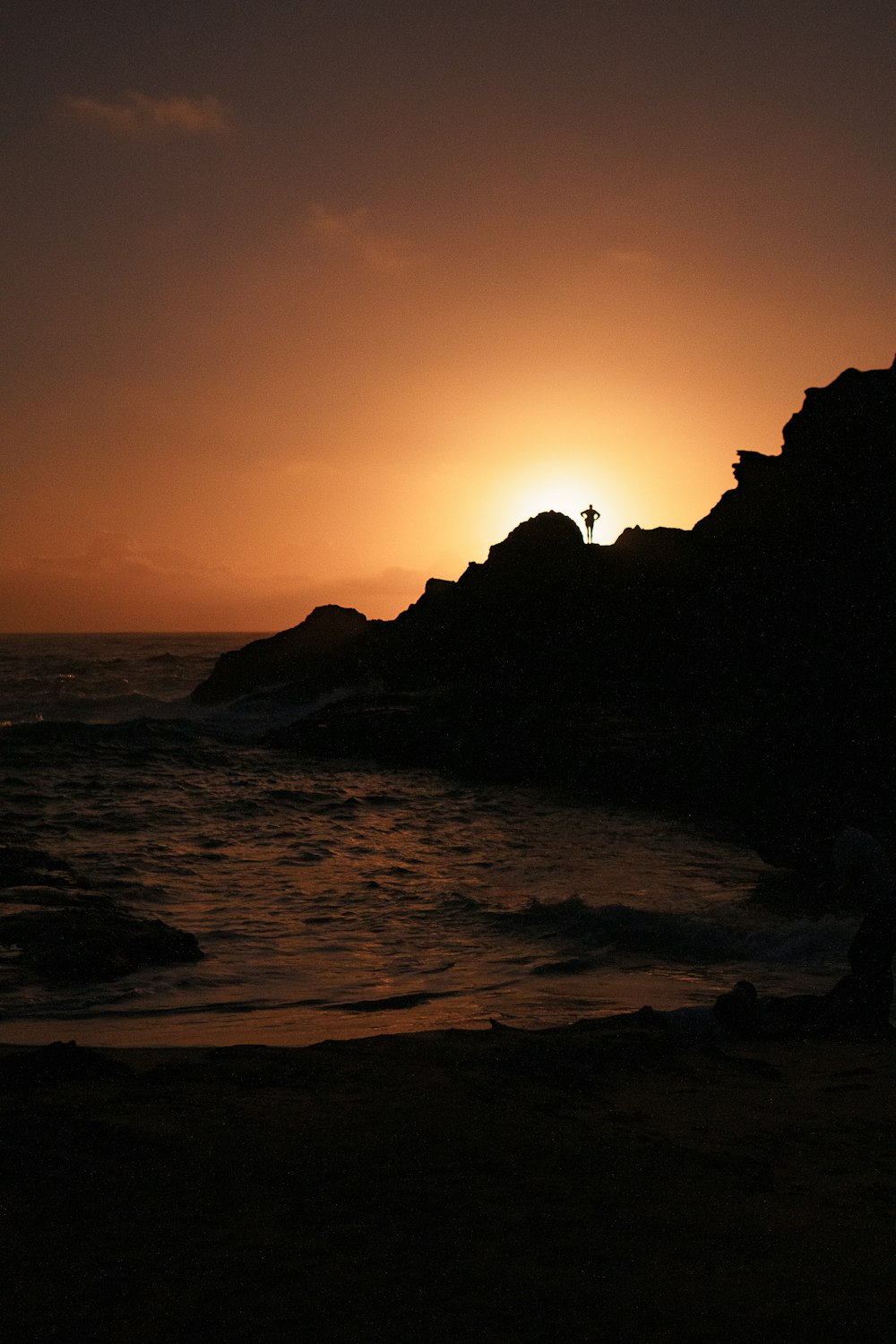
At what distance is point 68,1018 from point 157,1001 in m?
0.72

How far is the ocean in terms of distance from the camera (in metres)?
7.77

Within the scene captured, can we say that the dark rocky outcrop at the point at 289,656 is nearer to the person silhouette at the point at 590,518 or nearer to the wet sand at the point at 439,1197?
the person silhouette at the point at 590,518

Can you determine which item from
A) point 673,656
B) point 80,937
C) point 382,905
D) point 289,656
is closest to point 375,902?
point 382,905

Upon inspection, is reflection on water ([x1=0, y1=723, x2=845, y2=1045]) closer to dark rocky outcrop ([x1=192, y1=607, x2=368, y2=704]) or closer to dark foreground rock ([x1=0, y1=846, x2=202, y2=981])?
dark foreground rock ([x1=0, y1=846, x2=202, y2=981])

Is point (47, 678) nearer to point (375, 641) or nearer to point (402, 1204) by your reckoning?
point (375, 641)

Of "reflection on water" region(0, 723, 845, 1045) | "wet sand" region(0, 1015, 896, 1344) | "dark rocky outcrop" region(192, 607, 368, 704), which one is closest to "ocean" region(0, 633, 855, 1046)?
"reflection on water" region(0, 723, 845, 1045)

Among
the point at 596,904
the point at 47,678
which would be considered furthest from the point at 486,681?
the point at 47,678

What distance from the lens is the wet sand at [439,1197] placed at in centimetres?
318

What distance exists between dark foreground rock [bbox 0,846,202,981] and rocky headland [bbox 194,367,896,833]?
8584 millimetres

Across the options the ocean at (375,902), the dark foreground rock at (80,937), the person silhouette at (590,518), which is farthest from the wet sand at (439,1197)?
the person silhouette at (590,518)

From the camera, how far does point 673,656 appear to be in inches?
1017

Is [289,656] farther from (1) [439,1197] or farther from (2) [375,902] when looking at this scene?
(1) [439,1197]

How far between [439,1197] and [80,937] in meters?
5.61

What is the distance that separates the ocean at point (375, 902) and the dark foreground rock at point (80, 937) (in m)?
0.21
